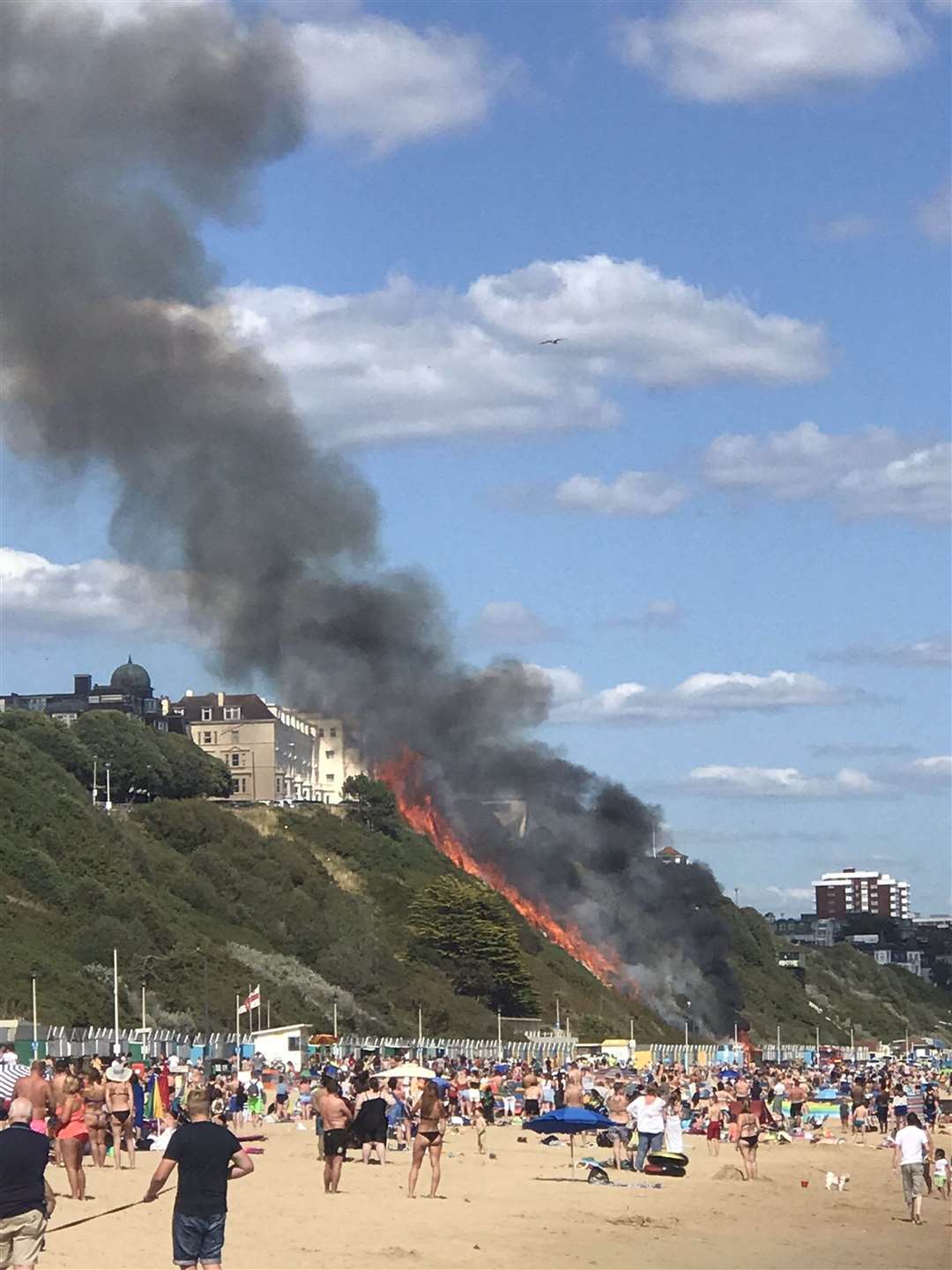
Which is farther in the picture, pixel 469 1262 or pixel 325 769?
pixel 325 769

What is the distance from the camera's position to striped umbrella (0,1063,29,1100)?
28.3 metres

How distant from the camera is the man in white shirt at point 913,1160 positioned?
25531 mm

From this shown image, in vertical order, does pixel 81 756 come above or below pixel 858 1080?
above

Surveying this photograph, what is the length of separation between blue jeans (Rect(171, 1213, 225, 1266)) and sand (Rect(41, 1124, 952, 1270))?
346 centimetres

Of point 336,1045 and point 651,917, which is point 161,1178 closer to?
point 336,1045

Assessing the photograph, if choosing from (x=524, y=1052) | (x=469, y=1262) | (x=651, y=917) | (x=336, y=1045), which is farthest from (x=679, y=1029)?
(x=469, y=1262)

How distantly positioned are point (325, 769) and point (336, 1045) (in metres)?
76.0

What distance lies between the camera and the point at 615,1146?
31.4 metres

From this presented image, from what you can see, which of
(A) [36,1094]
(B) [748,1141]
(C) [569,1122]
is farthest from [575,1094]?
(A) [36,1094]

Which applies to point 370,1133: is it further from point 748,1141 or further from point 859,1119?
point 859,1119

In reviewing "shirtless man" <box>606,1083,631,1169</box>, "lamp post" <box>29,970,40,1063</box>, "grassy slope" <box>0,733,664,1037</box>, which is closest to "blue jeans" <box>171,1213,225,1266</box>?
"shirtless man" <box>606,1083,631,1169</box>

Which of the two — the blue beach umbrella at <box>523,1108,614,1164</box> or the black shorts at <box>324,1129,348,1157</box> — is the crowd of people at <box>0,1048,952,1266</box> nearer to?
the black shorts at <box>324,1129,348,1157</box>

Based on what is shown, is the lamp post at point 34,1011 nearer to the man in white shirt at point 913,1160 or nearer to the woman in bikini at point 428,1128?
the woman in bikini at point 428,1128

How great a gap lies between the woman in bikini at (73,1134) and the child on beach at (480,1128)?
12.0 m
